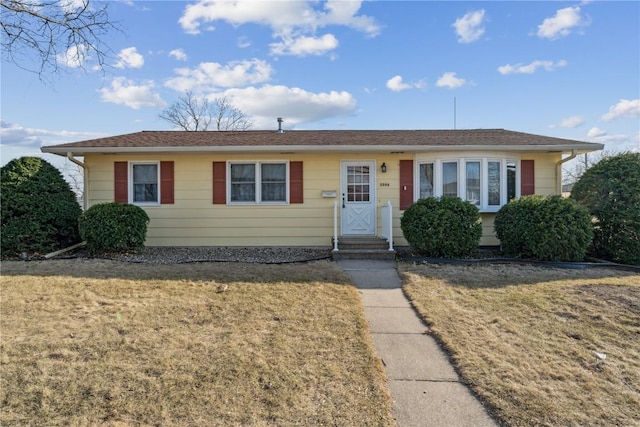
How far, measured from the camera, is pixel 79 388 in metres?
2.75

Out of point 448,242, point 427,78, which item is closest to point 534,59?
point 427,78

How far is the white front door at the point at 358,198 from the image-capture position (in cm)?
940

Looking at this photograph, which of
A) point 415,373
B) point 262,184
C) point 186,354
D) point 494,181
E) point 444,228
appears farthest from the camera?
point 262,184

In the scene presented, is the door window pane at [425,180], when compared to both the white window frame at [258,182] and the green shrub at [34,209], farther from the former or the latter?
the green shrub at [34,209]

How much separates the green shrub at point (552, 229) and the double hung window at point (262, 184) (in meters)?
5.58

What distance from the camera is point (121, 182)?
9.34 meters

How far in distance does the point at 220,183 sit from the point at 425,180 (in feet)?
17.6

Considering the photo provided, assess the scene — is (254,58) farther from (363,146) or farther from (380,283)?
(380,283)

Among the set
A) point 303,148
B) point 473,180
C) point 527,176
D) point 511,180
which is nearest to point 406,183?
point 473,180

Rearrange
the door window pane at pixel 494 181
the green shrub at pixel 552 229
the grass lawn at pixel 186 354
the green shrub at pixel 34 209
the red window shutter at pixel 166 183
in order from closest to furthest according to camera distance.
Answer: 1. the grass lawn at pixel 186 354
2. the green shrub at pixel 552 229
3. the green shrub at pixel 34 209
4. the door window pane at pixel 494 181
5. the red window shutter at pixel 166 183

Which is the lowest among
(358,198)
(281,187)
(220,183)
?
(358,198)

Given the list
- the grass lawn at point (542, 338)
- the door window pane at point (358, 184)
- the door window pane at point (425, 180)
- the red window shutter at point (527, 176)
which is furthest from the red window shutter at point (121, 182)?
the red window shutter at point (527, 176)

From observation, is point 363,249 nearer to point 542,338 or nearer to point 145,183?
point 542,338

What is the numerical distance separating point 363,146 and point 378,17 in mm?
4367
